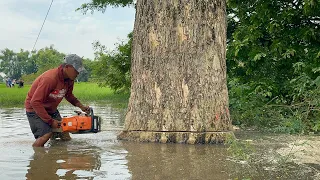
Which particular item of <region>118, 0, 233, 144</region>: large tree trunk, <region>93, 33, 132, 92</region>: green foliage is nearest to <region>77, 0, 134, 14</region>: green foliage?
<region>93, 33, 132, 92</region>: green foliage

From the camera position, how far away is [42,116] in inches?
229

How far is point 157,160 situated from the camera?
4664 millimetres

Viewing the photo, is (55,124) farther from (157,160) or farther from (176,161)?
(176,161)

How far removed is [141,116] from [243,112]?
3.52m

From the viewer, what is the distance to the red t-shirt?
18.9 ft

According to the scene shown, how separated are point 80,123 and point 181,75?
1476 millimetres

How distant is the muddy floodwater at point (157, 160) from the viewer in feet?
13.0

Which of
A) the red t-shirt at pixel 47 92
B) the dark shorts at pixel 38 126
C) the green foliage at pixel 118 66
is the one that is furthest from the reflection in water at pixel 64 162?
the green foliage at pixel 118 66

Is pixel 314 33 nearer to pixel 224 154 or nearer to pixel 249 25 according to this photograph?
pixel 249 25

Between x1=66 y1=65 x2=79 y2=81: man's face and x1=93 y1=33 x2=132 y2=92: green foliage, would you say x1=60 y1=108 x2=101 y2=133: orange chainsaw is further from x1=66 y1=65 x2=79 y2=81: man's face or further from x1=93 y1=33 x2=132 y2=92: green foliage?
x1=93 y1=33 x2=132 y2=92: green foliage

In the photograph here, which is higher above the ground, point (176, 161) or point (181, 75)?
point (181, 75)

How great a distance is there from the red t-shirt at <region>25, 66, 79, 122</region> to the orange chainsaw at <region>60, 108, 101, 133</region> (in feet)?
0.78

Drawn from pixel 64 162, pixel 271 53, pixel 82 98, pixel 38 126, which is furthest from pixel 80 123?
pixel 82 98

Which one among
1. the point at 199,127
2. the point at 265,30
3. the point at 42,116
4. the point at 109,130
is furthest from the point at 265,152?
the point at 265,30
